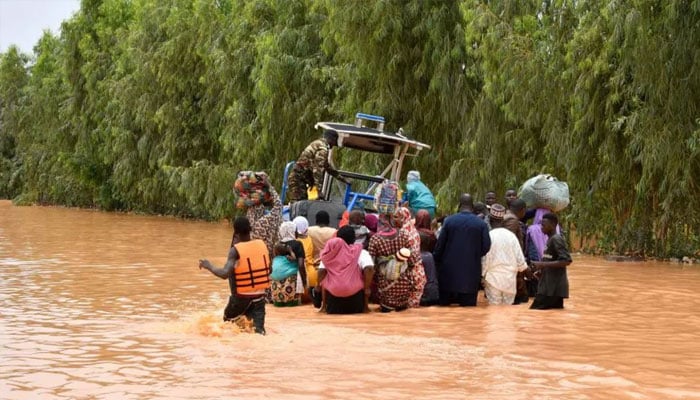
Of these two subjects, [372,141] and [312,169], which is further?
[372,141]

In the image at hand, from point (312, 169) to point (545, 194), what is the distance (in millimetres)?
3584

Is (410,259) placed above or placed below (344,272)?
above

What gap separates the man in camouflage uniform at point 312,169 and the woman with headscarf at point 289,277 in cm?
190

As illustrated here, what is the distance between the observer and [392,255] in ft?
47.7

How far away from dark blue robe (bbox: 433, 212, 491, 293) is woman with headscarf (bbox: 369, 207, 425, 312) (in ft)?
1.71

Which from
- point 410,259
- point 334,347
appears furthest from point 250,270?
point 410,259

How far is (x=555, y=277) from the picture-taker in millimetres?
14609

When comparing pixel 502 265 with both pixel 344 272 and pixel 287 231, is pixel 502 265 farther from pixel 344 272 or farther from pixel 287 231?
pixel 287 231

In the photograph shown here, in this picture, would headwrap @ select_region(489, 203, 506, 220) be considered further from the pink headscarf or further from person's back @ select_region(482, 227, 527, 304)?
the pink headscarf

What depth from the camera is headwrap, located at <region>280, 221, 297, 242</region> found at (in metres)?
15.0

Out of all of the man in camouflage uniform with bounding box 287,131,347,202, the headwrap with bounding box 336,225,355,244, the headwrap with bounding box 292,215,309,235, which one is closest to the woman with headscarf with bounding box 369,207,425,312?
the headwrap with bounding box 336,225,355,244

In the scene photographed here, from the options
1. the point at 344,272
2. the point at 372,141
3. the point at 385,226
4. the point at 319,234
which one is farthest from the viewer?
the point at 372,141

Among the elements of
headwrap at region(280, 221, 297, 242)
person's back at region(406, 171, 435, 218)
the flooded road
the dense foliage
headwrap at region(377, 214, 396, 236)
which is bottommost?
the flooded road

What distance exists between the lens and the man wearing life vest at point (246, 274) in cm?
1156
